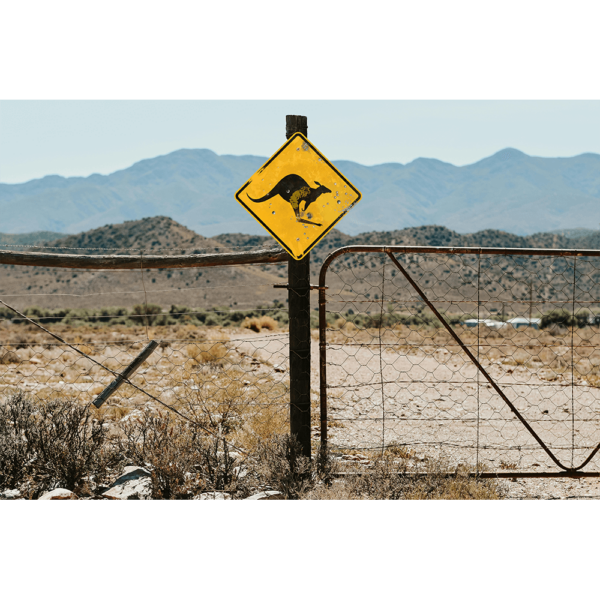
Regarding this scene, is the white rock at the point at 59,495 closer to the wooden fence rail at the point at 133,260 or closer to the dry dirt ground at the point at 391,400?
the dry dirt ground at the point at 391,400

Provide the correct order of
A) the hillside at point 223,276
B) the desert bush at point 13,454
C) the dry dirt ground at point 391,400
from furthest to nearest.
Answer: the hillside at point 223,276, the dry dirt ground at point 391,400, the desert bush at point 13,454

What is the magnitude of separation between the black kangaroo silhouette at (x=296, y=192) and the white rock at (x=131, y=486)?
2.41 metres

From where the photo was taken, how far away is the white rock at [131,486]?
397cm

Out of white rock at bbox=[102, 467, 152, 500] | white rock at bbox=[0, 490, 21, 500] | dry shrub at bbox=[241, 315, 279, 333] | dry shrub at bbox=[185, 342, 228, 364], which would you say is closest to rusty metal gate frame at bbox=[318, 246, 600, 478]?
white rock at bbox=[102, 467, 152, 500]

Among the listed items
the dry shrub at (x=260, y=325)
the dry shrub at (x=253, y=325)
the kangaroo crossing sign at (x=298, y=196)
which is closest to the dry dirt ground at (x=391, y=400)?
the kangaroo crossing sign at (x=298, y=196)

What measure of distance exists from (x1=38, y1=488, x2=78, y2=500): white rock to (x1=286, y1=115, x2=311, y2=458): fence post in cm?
179

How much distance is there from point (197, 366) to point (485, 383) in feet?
16.9

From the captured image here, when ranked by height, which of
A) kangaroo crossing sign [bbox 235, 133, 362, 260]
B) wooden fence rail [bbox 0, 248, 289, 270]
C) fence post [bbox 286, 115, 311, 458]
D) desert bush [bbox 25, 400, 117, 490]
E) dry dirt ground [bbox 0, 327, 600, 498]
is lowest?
dry dirt ground [bbox 0, 327, 600, 498]

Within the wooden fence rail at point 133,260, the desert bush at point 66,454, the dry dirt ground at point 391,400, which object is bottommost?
the dry dirt ground at point 391,400

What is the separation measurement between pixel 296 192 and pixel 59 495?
115 inches

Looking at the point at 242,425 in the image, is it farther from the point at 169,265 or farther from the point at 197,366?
the point at 197,366

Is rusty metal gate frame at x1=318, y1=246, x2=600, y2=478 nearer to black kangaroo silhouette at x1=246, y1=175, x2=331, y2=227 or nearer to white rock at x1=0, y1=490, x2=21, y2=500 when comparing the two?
black kangaroo silhouette at x1=246, y1=175, x2=331, y2=227

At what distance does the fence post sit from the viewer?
4.17 meters

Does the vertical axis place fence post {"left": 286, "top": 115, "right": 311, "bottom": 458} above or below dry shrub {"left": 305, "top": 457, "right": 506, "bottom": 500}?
above
